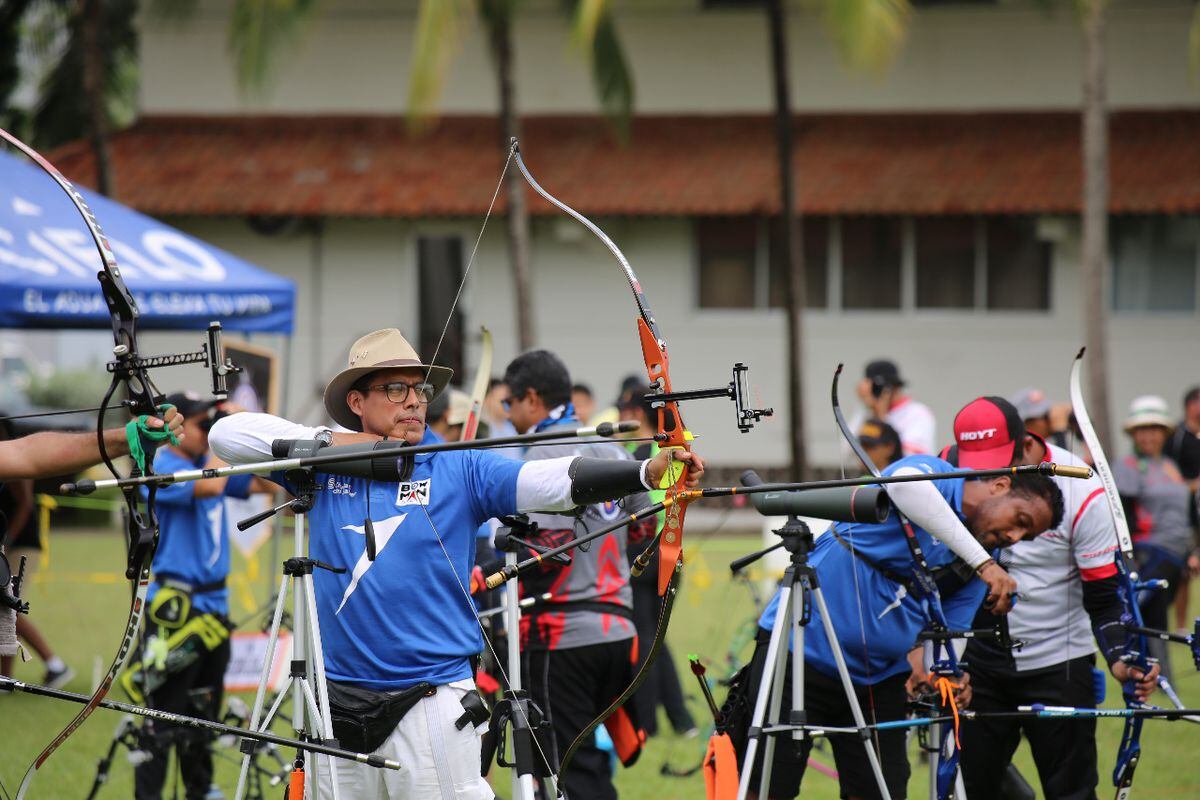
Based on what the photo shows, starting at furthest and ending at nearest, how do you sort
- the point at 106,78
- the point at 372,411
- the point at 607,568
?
the point at 106,78, the point at 607,568, the point at 372,411

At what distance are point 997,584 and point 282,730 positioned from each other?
15.5 ft

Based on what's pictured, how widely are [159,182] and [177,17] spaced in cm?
265

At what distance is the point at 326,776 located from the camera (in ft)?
11.9

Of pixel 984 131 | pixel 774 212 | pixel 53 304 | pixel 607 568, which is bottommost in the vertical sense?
pixel 607 568

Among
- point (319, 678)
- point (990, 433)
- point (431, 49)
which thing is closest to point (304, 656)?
point (319, 678)

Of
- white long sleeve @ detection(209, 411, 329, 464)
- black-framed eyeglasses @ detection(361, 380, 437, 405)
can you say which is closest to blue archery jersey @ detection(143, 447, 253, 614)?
white long sleeve @ detection(209, 411, 329, 464)

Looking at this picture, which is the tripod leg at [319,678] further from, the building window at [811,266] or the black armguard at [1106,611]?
the building window at [811,266]

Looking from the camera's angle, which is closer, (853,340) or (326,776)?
(326,776)

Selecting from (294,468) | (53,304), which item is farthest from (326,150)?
(294,468)

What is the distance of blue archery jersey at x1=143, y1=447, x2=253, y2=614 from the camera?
236 inches

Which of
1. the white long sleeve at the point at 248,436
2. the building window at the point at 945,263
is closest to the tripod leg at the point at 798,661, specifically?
the white long sleeve at the point at 248,436

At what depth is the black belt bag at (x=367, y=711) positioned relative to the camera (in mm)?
3703

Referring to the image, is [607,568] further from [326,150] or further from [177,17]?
[177,17]

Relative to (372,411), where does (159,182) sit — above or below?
above
